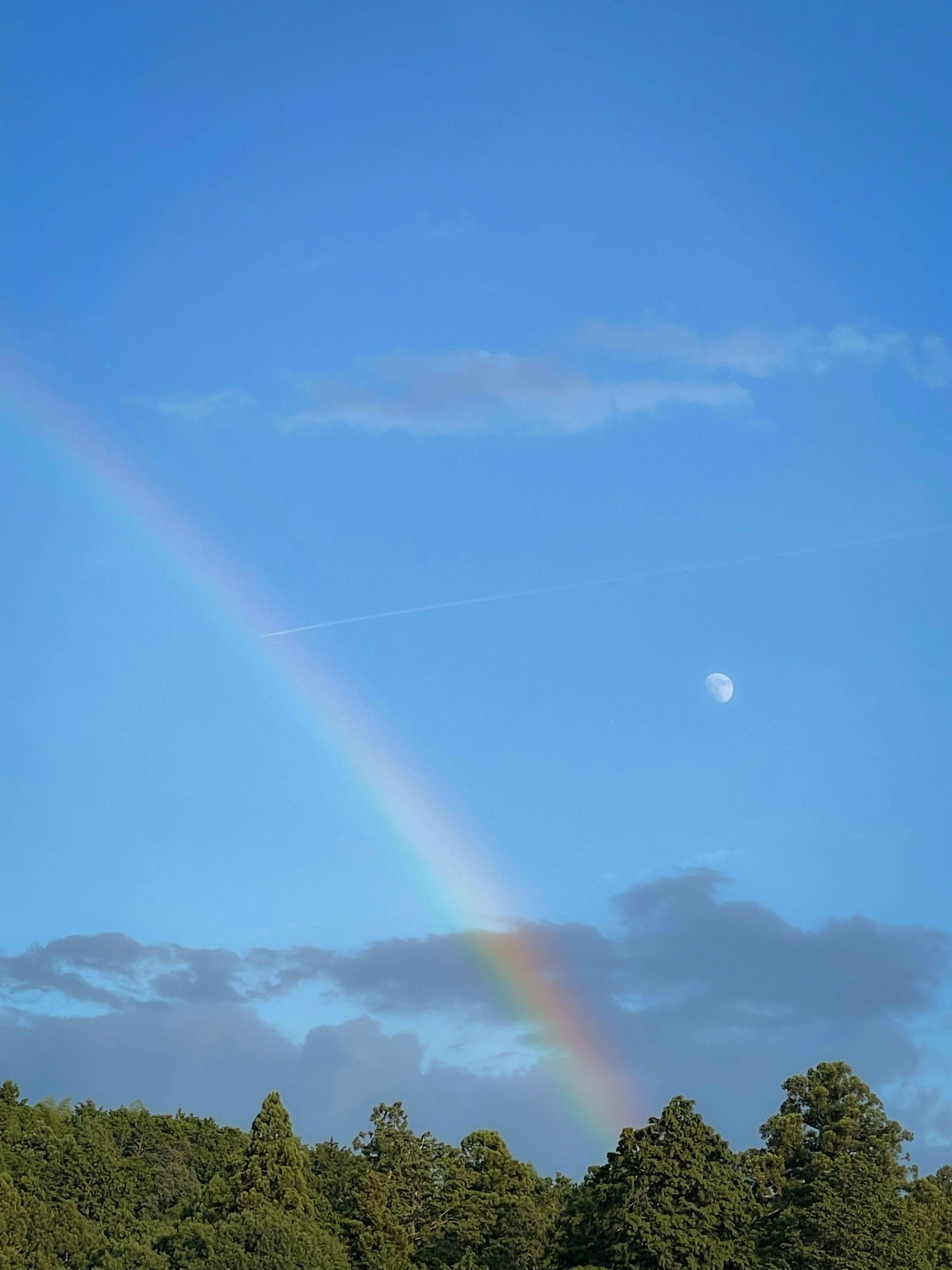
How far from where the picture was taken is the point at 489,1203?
77.4 meters

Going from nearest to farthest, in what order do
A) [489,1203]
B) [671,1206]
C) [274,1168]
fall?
1. [671,1206]
2. [274,1168]
3. [489,1203]

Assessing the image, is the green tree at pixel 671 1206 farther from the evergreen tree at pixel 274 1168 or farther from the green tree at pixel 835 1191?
the evergreen tree at pixel 274 1168

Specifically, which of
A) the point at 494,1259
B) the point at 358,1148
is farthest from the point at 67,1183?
the point at 494,1259

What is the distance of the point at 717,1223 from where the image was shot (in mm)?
60531

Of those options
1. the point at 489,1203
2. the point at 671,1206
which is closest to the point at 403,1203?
the point at 489,1203

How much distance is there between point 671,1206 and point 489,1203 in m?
19.3

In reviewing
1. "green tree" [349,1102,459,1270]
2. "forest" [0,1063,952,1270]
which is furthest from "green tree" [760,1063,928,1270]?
"green tree" [349,1102,459,1270]

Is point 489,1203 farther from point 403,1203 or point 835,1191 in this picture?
point 835,1191

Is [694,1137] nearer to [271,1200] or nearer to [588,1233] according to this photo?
[588,1233]

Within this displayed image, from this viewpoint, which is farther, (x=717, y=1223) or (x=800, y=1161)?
(x=800, y=1161)

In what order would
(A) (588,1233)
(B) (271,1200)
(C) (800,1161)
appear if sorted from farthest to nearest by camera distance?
(C) (800,1161), (B) (271,1200), (A) (588,1233)

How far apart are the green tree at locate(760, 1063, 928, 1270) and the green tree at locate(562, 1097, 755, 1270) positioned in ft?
7.12

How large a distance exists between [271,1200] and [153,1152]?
51341 mm

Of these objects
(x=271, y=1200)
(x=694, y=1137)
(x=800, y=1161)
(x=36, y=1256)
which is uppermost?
(x=800, y=1161)
